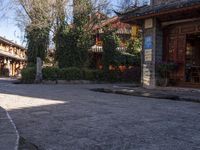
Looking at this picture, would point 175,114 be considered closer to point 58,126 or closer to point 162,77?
point 58,126

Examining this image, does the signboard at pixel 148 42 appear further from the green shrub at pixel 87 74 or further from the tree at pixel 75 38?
the tree at pixel 75 38

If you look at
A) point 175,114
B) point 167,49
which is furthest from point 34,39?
point 175,114

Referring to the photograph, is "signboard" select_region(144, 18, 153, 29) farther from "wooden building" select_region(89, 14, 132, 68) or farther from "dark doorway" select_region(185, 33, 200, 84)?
"wooden building" select_region(89, 14, 132, 68)

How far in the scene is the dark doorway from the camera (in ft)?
58.7

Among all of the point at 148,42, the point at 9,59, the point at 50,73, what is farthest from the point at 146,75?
the point at 9,59

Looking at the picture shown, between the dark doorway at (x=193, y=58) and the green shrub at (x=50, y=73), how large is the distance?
1126cm

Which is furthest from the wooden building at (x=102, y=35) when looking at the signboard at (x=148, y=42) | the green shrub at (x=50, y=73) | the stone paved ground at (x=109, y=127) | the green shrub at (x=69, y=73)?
the stone paved ground at (x=109, y=127)

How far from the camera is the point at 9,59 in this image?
6125 cm

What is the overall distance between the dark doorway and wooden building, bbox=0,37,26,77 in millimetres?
34080

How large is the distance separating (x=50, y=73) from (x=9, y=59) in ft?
116

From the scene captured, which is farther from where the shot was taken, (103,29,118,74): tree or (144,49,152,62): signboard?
(103,29,118,74): tree

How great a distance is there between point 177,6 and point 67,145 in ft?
36.2

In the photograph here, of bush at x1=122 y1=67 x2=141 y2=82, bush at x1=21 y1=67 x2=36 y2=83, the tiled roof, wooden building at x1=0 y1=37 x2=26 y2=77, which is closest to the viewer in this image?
the tiled roof

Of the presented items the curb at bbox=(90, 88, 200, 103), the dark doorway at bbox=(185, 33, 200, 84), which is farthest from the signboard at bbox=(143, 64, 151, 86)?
the curb at bbox=(90, 88, 200, 103)
